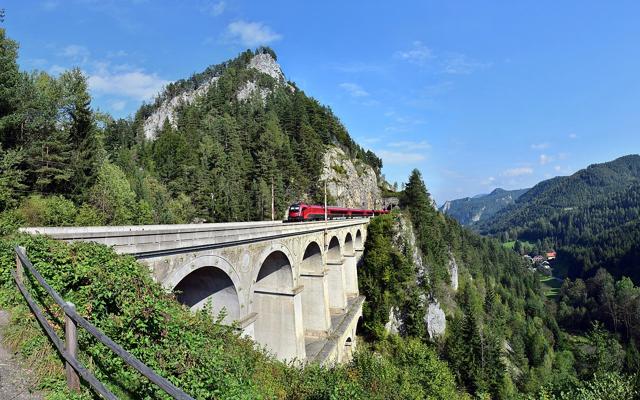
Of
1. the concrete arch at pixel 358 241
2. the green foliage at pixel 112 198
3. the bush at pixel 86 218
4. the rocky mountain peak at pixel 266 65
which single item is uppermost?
the rocky mountain peak at pixel 266 65

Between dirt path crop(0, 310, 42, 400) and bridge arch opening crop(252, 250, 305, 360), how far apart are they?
15683 millimetres

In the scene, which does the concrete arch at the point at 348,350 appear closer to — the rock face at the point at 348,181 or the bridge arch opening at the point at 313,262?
the bridge arch opening at the point at 313,262

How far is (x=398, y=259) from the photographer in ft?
153

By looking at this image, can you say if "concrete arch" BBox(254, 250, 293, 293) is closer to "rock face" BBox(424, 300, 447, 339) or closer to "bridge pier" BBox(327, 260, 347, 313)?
"bridge pier" BBox(327, 260, 347, 313)

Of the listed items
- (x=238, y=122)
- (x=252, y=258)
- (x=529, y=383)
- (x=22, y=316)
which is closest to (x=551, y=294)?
(x=529, y=383)

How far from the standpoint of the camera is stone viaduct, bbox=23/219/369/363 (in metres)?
11.4

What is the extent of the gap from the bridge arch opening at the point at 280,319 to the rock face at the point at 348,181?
48.9 metres

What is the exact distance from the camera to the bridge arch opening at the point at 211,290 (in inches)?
609

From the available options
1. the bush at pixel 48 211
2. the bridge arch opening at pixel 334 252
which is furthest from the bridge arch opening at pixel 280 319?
the bush at pixel 48 211

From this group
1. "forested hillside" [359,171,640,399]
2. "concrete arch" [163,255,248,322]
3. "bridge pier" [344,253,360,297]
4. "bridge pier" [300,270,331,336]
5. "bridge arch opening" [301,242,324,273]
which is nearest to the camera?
"concrete arch" [163,255,248,322]

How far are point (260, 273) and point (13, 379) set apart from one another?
1740 centimetres

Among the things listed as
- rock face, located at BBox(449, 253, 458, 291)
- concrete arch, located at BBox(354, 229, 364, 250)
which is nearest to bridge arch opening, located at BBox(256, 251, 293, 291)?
concrete arch, located at BBox(354, 229, 364, 250)

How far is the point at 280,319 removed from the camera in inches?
841

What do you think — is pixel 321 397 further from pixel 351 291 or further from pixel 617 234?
pixel 617 234
